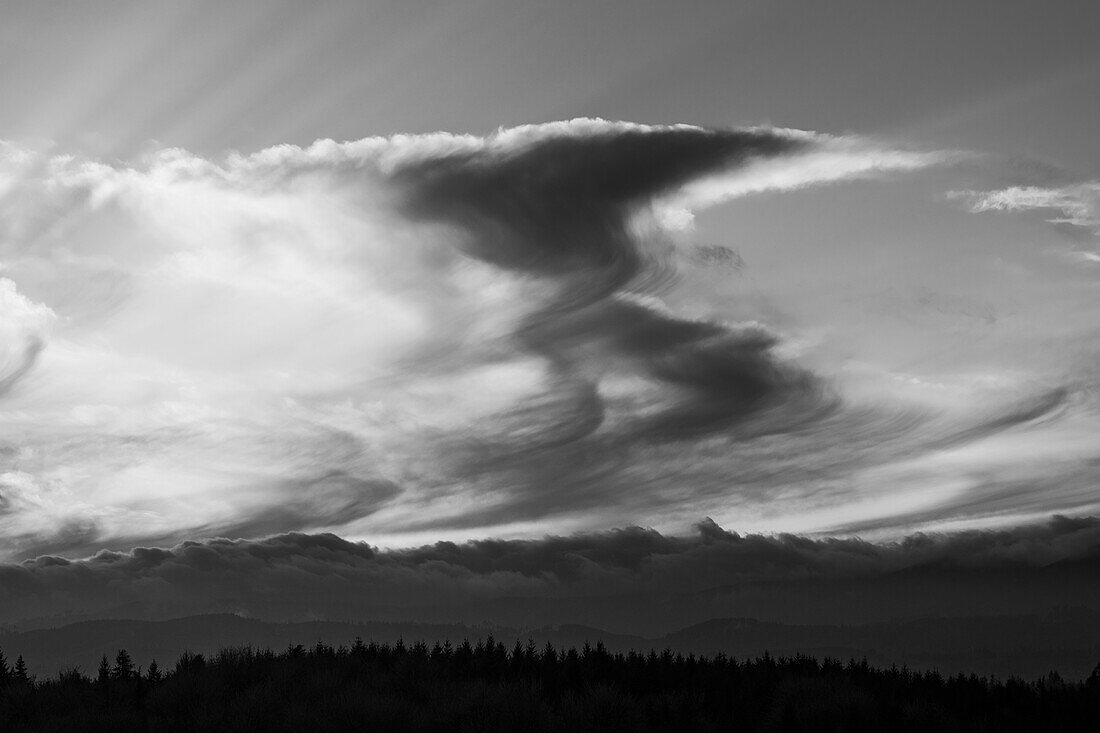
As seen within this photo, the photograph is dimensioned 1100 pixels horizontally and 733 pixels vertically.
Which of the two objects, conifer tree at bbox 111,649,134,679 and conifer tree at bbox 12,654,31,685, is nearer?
conifer tree at bbox 12,654,31,685

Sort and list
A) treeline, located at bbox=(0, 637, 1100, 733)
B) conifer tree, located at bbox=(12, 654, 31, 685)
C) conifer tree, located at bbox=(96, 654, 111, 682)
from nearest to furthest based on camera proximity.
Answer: treeline, located at bbox=(0, 637, 1100, 733)
conifer tree, located at bbox=(96, 654, 111, 682)
conifer tree, located at bbox=(12, 654, 31, 685)

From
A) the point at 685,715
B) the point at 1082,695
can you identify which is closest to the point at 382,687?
the point at 685,715

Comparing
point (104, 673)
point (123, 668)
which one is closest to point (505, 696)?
point (123, 668)

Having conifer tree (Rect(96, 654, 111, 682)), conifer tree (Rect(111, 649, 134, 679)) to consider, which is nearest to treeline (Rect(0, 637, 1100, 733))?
conifer tree (Rect(111, 649, 134, 679))

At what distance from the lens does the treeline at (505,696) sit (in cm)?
3509

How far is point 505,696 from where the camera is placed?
3584 cm

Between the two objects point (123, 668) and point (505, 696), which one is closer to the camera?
point (505, 696)

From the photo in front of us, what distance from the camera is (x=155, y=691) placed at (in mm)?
40562

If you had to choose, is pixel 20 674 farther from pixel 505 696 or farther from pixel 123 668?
pixel 505 696

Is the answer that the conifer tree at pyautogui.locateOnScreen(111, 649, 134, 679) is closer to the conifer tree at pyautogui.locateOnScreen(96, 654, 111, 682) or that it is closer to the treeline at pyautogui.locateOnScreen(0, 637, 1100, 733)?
the treeline at pyautogui.locateOnScreen(0, 637, 1100, 733)

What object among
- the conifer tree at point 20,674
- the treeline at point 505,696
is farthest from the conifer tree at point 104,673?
the conifer tree at point 20,674

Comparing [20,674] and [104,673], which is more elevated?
[20,674]

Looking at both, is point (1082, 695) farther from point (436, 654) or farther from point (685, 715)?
point (436, 654)

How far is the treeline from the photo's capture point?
35.1m
